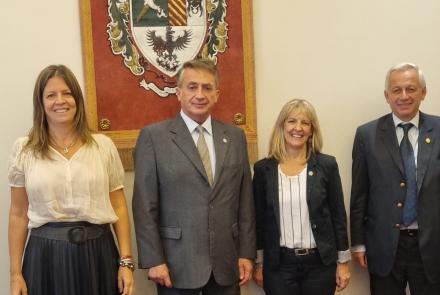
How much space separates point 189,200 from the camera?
77.5 inches

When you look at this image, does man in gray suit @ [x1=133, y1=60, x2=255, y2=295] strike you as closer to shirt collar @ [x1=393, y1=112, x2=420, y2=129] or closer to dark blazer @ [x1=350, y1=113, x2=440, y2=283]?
dark blazer @ [x1=350, y1=113, x2=440, y2=283]

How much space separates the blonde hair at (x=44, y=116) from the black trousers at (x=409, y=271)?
1.55 metres

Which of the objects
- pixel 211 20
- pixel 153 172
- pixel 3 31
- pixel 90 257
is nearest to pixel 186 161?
pixel 153 172

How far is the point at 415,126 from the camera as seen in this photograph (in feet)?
7.53

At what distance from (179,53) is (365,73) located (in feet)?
3.42

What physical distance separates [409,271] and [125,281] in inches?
53.3

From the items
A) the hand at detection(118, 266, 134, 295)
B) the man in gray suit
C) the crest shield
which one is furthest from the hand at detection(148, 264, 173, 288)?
the crest shield

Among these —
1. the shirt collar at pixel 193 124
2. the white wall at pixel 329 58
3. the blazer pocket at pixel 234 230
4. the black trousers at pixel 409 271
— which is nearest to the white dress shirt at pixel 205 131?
the shirt collar at pixel 193 124

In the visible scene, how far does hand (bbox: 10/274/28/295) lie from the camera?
189 centimetres

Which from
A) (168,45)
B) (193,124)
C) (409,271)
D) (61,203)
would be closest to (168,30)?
(168,45)

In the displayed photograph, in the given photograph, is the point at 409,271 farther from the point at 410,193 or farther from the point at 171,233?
the point at 171,233

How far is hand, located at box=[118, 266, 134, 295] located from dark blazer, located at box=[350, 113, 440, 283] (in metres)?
1.14

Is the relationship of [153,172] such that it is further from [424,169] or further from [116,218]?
[424,169]

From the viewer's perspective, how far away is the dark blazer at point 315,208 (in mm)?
2170
